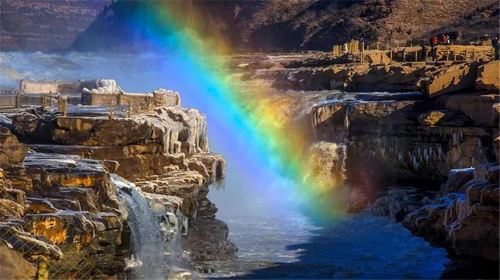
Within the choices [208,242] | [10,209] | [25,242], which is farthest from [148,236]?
[25,242]

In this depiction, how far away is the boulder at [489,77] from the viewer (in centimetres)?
2938

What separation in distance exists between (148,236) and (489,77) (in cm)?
1463

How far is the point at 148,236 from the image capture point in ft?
63.8

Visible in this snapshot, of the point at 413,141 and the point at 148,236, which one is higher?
the point at 413,141

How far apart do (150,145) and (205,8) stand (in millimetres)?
77047

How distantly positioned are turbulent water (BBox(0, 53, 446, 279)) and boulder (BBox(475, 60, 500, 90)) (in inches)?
216

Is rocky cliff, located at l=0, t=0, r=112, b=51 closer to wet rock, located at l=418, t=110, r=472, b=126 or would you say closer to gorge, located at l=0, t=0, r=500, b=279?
gorge, located at l=0, t=0, r=500, b=279

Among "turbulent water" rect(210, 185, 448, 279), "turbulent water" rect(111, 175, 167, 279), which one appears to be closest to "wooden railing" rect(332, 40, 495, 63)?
"turbulent water" rect(210, 185, 448, 279)

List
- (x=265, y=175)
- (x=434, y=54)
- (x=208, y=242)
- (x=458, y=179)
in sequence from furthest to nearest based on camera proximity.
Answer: (x=434, y=54) → (x=265, y=175) → (x=458, y=179) → (x=208, y=242)

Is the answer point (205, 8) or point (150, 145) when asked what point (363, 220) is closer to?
point (150, 145)

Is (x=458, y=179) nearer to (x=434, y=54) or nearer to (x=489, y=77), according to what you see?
(x=489, y=77)

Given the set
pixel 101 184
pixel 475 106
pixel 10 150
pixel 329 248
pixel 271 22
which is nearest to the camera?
pixel 101 184

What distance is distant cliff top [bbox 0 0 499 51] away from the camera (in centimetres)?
7259

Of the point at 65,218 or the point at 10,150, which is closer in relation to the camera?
the point at 65,218
